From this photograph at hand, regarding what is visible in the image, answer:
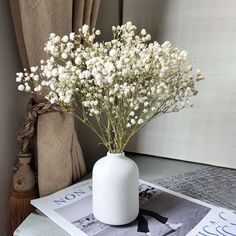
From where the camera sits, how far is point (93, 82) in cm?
61

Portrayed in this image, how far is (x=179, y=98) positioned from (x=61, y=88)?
0.86 feet

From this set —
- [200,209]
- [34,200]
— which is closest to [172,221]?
[200,209]

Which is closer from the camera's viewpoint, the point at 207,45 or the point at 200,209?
the point at 200,209

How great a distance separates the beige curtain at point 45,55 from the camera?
2.49ft

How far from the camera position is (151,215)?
723mm

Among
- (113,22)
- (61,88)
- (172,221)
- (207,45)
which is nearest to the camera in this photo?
(61,88)

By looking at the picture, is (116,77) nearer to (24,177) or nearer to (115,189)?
(115,189)

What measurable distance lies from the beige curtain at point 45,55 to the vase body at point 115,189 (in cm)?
20

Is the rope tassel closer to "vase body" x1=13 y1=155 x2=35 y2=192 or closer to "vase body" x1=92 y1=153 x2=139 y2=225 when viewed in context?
"vase body" x1=13 y1=155 x2=35 y2=192

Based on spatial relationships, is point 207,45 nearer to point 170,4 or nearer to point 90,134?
point 170,4

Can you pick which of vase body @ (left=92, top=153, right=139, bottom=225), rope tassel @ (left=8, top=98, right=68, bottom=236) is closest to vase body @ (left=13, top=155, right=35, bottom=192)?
rope tassel @ (left=8, top=98, right=68, bottom=236)

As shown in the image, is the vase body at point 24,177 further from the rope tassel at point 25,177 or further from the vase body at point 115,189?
the vase body at point 115,189

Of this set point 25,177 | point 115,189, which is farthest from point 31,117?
point 115,189

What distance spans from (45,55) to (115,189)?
1.32ft
